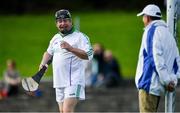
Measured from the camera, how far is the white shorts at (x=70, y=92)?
15188 mm

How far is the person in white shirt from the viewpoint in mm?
14602

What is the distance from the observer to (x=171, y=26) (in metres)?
15.9

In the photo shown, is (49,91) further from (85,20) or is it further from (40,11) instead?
(40,11)

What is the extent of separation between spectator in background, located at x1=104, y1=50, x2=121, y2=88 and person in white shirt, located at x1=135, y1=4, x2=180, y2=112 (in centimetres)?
1555

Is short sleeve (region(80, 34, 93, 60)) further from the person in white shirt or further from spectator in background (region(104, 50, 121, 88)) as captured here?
spectator in background (region(104, 50, 121, 88))

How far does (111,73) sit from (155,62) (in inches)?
643

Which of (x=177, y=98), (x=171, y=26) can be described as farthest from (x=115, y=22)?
(x=171, y=26)

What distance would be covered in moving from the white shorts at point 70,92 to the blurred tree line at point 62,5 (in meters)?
33.9

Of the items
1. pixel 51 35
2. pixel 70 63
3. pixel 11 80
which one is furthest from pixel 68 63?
pixel 51 35

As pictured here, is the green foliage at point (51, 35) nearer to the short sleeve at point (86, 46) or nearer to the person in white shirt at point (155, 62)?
the short sleeve at point (86, 46)

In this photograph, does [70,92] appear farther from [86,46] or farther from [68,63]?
[86,46]

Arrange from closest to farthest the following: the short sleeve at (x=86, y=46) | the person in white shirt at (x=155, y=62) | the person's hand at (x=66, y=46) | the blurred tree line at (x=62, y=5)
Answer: the person in white shirt at (x=155, y=62)
the person's hand at (x=66, y=46)
the short sleeve at (x=86, y=46)
the blurred tree line at (x=62, y=5)

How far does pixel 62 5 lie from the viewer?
51188mm

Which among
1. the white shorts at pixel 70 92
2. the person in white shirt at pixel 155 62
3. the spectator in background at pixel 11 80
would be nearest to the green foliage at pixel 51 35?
the spectator in background at pixel 11 80
